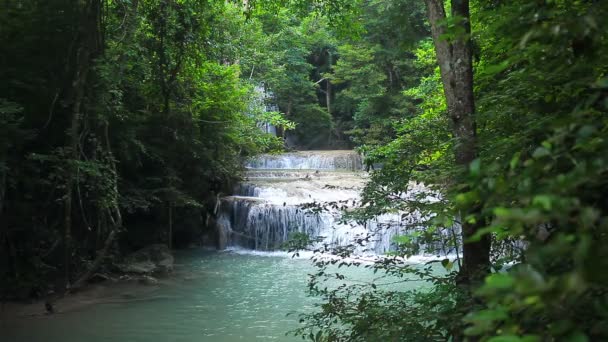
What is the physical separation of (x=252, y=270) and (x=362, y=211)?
689 centimetres

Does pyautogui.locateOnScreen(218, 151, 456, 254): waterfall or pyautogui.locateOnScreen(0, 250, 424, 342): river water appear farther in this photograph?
pyautogui.locateOnScreen(218, 151, 456, 254): waterfall

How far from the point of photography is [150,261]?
33.7 feet

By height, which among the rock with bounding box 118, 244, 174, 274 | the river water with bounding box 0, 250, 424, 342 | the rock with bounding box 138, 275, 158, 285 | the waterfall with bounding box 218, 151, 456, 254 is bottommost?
the river water with bounding box 0, 250, 424, 342

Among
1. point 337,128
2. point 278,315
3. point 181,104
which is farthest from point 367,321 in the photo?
point 337,128

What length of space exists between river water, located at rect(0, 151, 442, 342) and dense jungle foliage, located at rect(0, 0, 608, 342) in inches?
26.7

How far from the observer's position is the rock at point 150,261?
9586 mm

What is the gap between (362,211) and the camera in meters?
4.30

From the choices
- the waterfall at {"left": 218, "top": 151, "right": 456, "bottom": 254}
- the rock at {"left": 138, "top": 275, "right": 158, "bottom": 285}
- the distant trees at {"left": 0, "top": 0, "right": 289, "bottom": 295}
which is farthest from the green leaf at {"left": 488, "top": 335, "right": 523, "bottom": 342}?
the waterfall at {"left": 218, "top": 151, "right": 456, "bottom": 254}

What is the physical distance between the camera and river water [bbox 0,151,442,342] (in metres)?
6.43

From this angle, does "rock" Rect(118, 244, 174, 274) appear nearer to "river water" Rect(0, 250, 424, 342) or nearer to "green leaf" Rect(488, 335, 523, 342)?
"river water" Rect(0, 250, 424, 342)

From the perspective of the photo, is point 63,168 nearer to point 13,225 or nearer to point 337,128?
point 13,225

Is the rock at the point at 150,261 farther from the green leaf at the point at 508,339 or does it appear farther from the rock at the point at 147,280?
the green leaf at the point at 508,339

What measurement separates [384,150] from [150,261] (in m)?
6.70

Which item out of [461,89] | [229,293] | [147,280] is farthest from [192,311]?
[461,89]
